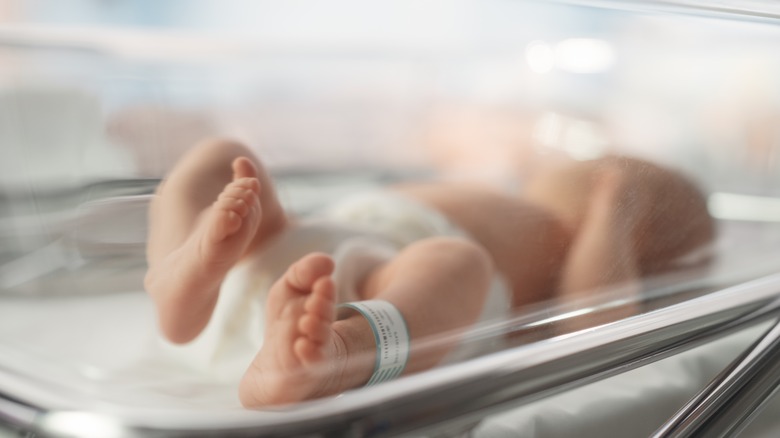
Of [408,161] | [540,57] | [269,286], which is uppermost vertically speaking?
[540,57]

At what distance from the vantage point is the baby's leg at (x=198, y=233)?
46 centimetres

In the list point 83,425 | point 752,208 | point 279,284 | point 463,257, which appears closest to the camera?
point 83,425

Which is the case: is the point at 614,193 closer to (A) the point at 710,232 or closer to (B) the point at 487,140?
(A) the point at 710,232

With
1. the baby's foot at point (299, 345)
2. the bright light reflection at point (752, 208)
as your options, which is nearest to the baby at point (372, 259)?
the baby's foot at point (299, 345)

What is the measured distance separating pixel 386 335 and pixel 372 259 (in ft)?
0.53

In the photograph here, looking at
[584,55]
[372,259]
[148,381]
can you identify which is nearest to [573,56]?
[584,55]

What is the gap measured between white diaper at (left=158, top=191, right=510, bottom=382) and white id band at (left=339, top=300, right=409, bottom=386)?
0.9 inches

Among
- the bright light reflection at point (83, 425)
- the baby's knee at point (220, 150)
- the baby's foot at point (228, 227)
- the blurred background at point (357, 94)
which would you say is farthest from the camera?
the blurred background at point (357, 94)

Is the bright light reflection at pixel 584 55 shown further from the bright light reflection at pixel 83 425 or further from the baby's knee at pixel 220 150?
the bright light reflection at pixel 83 425

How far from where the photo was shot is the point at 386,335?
17.0 inches

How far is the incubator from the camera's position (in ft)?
1.29

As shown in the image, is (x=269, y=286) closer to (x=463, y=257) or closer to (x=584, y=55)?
(x=463, y=257)

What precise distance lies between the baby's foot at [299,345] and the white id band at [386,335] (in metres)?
0.03

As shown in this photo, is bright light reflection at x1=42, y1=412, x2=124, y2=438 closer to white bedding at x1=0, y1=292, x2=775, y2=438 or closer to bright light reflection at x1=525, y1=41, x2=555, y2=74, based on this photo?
white bedding at x1=0, y1=292, x2=775, y2=438
